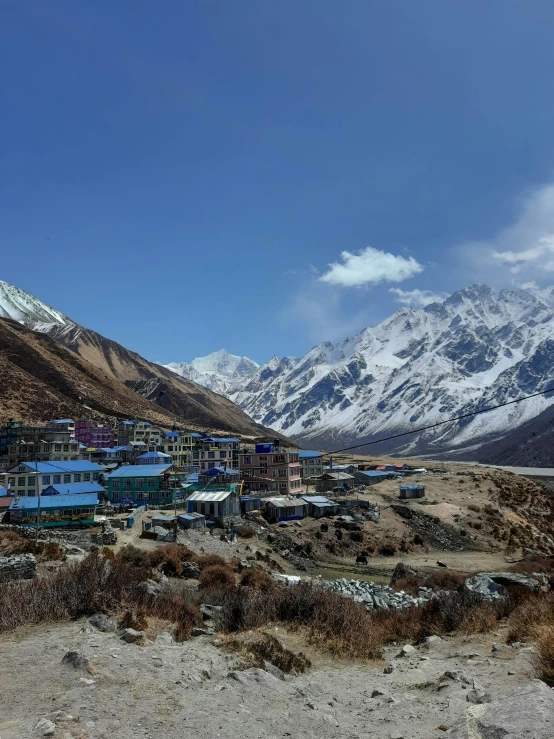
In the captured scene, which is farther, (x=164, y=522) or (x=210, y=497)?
(x=210, y=497)

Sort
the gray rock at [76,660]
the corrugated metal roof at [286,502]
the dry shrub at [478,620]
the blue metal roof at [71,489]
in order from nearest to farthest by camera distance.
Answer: the gray rock at [76,660], the dry shrub at [478,620], the blue metal roof at [71,489], the corrugated metal roof at [286,502]

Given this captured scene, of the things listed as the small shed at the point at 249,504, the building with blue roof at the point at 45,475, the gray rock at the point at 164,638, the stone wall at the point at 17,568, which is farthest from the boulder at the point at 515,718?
the building with blue roof at the point at 45,475

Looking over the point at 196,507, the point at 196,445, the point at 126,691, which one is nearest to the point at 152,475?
the point at 196,507

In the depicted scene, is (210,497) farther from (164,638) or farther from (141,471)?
(164,638)

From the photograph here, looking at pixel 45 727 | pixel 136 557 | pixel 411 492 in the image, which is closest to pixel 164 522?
pixel 136 557

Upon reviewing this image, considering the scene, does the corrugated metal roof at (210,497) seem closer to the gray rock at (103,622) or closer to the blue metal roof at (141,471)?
the blue metal roof at (141,471)

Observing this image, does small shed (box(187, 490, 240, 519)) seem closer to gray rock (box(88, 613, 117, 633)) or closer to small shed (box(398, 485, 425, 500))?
small shed (box(398, 485, 425, 500))
